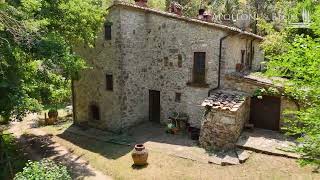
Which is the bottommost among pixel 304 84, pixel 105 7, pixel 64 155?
pixel 64 155

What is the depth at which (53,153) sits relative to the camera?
1666 cm

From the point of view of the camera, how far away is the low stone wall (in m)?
14.6

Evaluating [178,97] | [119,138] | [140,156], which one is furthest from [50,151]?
[178,97]

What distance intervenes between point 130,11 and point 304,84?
12.2m

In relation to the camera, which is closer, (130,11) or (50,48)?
(50,48)

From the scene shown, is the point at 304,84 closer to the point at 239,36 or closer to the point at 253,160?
the point at 253,160

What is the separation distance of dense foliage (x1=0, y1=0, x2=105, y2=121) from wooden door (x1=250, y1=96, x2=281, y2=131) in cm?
898

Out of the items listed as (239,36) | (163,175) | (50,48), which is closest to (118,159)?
(163,175)

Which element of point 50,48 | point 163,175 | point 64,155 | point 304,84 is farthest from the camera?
point 64,155

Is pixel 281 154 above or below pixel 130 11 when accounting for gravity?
below

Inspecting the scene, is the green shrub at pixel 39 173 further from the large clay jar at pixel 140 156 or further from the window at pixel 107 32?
the window at pixel 107 32

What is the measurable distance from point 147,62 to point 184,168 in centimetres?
750

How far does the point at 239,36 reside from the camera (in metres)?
18.5

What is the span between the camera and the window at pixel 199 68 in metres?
17.5
